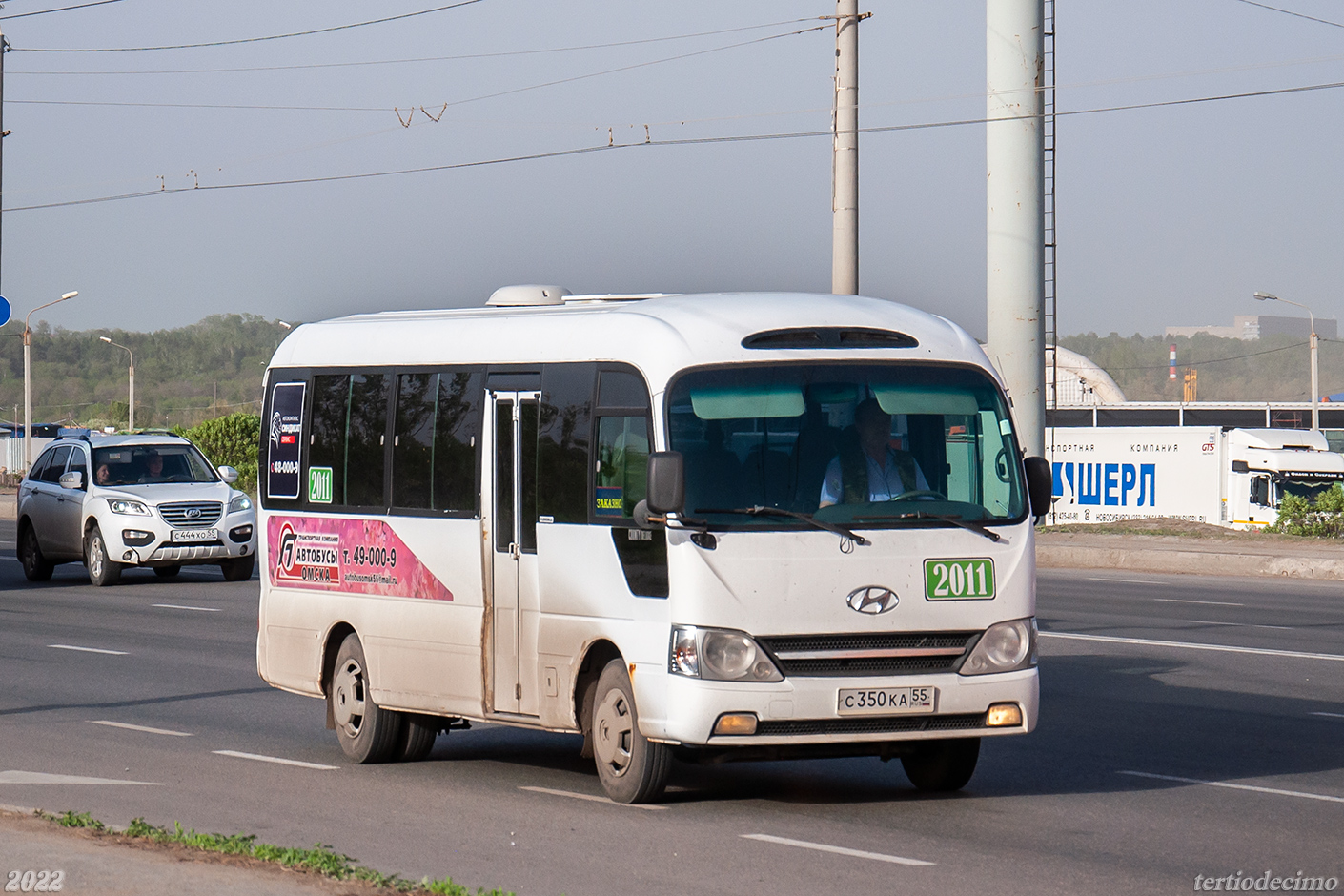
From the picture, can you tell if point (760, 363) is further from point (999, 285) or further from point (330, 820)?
point (999, 285)

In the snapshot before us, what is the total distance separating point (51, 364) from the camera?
164000 millimetres

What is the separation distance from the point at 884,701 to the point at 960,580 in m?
0.71

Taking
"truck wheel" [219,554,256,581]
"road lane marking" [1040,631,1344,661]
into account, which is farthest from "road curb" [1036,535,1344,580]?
"truck wheel" [219,554,256,581]

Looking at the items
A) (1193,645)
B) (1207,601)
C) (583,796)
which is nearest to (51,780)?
(583,796)

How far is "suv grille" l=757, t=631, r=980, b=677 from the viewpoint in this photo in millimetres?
8289

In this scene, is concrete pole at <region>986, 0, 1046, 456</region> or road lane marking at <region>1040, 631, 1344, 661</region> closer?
road lane marking at <region>1040, 631, 1344, 661</region>

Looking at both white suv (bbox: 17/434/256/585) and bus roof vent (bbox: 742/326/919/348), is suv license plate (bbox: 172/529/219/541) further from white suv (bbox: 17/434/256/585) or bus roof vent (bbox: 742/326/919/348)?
bus roof vent (bbox: 742/326/919/348)

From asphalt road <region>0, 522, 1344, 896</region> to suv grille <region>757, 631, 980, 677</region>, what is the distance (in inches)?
27.3

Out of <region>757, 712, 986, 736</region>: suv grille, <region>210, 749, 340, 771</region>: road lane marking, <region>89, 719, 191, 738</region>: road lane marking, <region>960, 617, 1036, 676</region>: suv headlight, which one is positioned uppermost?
<region>960, 617, 1036, 676</region>: suv headlight

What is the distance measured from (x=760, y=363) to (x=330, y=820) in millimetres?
2935

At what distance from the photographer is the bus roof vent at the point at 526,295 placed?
10.4 meters

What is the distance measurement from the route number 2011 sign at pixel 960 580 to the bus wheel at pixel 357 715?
346 centimetres

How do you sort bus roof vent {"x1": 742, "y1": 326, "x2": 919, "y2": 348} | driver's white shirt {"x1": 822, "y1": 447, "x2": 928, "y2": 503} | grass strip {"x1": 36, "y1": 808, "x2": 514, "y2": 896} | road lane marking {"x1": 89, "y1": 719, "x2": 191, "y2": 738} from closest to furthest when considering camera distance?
grass strip {"x1": 36, "y1": 808, "x2": 514, "y2": 896}
driver's white shirt {"x1": 822, "y1": 447, "x2": 928, "y2": 503}
bus roof vent {"x1": 742, "y1": 326, "x2": 919, "y2": 348}
road lane marking {"x1": 89, "y1": 719, "x2": 191, "y2": 738}

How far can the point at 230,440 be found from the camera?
4997 centimetres
